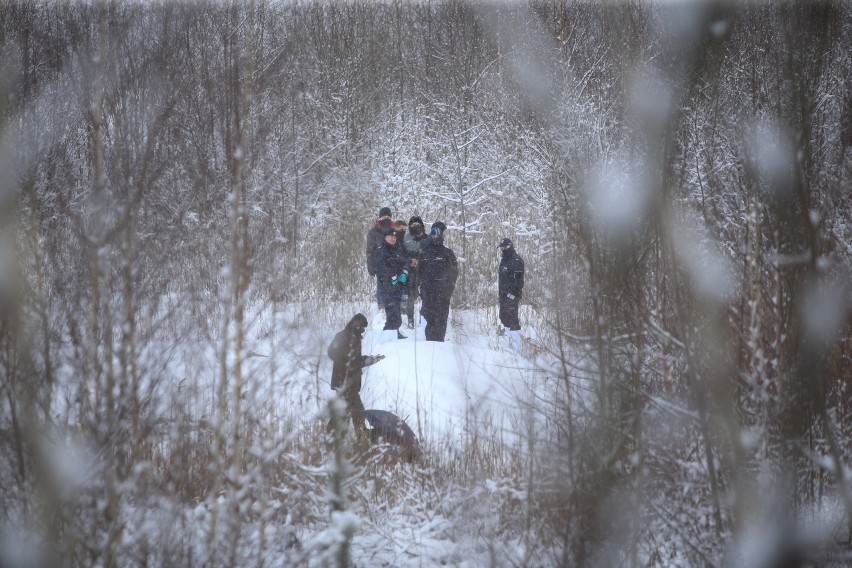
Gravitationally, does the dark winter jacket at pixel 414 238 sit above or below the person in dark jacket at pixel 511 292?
above

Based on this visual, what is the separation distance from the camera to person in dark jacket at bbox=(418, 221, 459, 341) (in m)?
7.83

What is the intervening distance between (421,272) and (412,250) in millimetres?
1032

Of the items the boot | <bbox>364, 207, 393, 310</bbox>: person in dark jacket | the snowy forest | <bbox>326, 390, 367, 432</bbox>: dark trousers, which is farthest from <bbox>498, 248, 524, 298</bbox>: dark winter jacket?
the snowy forest

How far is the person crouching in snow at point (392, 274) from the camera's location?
8.06m

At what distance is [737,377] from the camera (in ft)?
10.1

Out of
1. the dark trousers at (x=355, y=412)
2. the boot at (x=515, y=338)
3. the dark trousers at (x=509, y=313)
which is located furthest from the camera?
the dark trousers at (x=509, y=313)

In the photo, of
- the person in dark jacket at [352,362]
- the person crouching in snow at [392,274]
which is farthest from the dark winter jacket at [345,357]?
the person crouching in snow at [392,274]

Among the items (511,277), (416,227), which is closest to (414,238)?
(416,227)

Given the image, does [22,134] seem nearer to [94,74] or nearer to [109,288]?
[94,74]

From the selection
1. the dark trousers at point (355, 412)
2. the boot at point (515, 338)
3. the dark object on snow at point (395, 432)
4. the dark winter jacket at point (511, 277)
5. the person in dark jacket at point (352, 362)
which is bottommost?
the dark object on snow at point (395, 432)

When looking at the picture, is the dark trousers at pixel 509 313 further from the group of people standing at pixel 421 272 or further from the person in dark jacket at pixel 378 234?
the person in dark jacket at pixel 378 234

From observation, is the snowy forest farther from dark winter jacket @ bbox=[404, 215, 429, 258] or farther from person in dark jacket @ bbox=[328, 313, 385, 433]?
dark winter jacket @ bbox=[404, 215, 429, 258]

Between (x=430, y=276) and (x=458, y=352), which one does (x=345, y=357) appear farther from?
(x=430, y=276)

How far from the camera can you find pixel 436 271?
7.87 m
